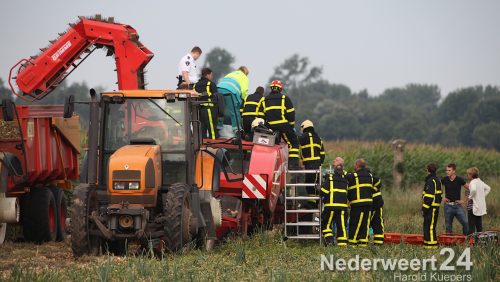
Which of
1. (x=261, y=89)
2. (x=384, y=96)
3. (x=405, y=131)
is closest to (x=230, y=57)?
(x=405, y=131)

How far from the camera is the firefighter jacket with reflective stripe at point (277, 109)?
1889 cm

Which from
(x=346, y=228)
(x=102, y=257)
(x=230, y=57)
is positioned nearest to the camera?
(x=102, y=257)

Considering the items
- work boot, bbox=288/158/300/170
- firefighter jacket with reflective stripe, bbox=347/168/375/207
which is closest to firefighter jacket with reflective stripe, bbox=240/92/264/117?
work boot, bbox=288/158/300/170

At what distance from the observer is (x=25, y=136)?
18203 millimetres

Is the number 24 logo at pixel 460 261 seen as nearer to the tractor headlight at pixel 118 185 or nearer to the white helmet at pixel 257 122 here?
the tractor headlight at pixel 118 185

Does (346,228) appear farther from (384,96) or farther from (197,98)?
(384,96)

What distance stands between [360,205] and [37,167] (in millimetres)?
5777

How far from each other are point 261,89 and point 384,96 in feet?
381

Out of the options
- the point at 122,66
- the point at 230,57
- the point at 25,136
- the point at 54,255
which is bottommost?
the point at 54,255

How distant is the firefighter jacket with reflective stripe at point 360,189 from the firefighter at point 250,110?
210 centimetres

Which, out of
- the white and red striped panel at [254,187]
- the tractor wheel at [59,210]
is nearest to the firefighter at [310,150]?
the white and red striped panel at [254,187]

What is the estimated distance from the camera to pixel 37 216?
62.0ft

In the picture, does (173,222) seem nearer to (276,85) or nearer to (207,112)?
(207,112)

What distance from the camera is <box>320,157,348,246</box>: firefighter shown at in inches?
702
